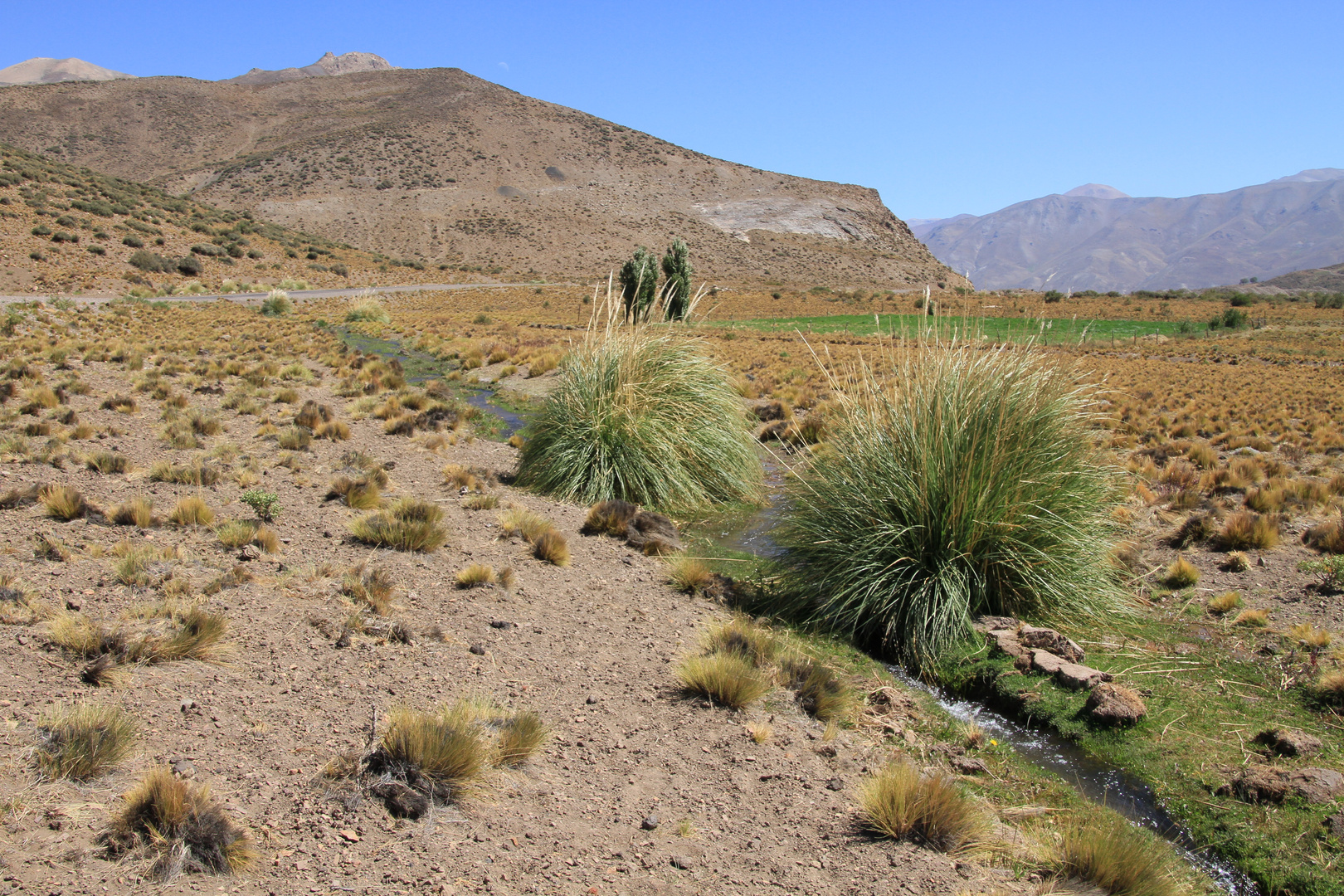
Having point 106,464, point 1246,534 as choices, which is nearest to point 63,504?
point 106,464

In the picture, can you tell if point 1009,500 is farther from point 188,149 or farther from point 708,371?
point 188,149

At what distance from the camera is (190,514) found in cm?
654

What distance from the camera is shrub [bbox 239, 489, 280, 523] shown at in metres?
6.88

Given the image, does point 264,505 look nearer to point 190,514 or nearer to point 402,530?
point 190,514

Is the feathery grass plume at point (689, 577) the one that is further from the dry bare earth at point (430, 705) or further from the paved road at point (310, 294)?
the paved road at point (310, 294)

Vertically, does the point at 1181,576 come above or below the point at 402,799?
above

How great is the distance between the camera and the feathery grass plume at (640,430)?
8867 millimetres

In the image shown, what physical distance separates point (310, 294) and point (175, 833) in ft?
142

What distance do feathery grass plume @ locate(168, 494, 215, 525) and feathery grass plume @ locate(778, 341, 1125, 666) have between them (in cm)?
482

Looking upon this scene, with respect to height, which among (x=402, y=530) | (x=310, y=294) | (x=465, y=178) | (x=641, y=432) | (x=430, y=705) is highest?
(x=465, y=178)

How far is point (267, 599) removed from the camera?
5.25 metres

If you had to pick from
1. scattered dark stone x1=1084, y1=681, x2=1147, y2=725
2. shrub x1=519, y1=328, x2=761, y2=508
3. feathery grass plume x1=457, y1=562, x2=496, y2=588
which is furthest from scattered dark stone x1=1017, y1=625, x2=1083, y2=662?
shrub x1=519, y1=328, x2=761, y2=508

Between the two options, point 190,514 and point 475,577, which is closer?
point 475,577

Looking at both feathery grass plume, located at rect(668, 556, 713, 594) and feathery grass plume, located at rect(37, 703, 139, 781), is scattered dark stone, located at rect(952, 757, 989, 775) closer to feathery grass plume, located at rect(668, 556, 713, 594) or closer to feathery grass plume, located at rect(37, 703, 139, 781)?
feathery grass plume, located at rect(668, 556, 713, 594)
